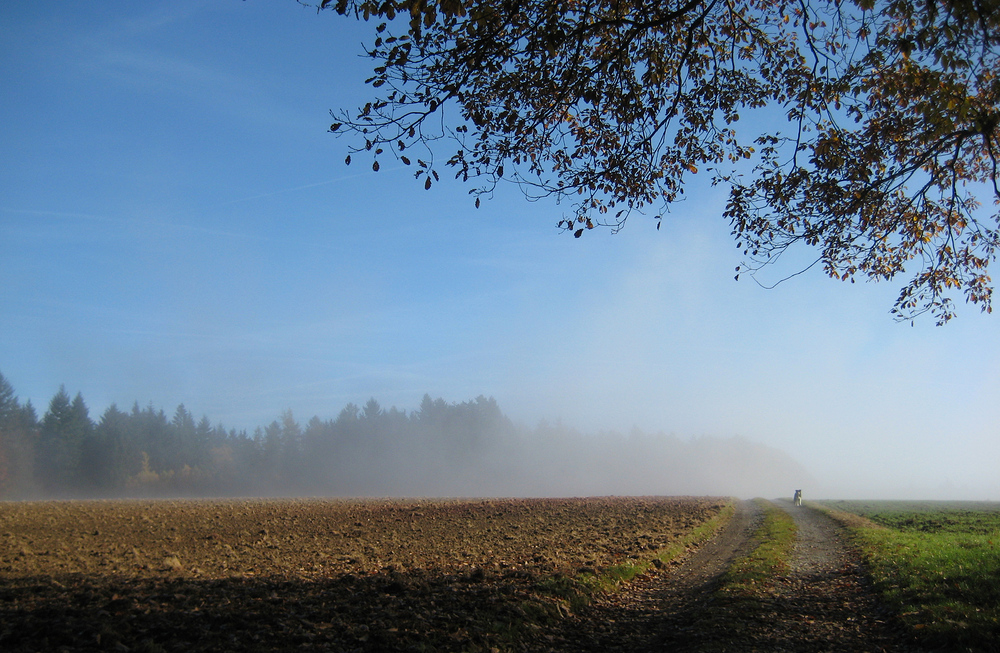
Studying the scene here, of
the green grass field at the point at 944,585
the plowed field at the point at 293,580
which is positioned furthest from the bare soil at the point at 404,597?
the green grass field at the point at 944,585

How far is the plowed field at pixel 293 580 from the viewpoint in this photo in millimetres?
7949

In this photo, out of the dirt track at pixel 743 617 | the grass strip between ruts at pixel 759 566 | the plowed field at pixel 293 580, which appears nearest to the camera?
the plowed field at pixel 293 580

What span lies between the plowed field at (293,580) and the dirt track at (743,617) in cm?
111

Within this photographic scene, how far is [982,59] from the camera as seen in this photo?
8.15m

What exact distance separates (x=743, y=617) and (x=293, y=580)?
915 centimetres

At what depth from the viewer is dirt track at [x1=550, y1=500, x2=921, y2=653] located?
8.13 metres

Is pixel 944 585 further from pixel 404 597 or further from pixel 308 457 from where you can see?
pixel 308 457

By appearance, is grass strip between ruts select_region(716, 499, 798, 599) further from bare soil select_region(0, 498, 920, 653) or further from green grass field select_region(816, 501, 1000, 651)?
green grass field select_region(816, 501, 1000, 651)

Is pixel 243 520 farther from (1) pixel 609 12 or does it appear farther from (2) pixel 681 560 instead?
(1) pixel 609 12

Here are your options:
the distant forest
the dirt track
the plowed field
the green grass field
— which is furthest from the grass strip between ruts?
the distant forest

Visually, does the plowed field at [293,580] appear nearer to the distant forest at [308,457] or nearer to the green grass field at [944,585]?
the green grass field at [944,585]

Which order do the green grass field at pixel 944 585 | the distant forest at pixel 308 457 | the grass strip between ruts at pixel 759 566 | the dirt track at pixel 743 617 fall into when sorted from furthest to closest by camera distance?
1. the distant forest at pixel 308 457
2. the grass strip between ruts at pixel 759 566
3. the dirt track at pixel 743 617
4. the green grass field at pixel 944 585

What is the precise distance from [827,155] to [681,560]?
12.1m

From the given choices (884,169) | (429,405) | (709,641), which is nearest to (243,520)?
(709,641)
